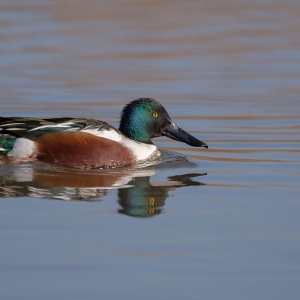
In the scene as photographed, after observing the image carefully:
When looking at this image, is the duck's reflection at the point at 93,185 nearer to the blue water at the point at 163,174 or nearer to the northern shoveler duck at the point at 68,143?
the blue water at the point at 163,174

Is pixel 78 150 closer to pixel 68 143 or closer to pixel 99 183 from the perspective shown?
pixel 68 143

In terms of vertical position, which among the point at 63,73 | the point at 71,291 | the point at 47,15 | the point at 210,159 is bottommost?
the point at 71,291

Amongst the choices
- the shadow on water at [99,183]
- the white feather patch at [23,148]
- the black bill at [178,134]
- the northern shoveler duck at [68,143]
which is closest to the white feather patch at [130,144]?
the northern shoveler duck at [68,143]

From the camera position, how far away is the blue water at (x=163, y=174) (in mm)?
5492

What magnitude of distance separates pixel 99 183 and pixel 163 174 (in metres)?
0.77

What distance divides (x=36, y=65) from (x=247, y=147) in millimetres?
5505

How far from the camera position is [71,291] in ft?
17.0

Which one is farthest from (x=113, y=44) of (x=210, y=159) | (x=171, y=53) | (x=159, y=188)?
(x=159, y=188)

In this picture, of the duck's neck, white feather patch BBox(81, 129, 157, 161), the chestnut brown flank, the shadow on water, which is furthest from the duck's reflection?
the duck's neck

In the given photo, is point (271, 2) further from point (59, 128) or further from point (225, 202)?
point (225, 202)

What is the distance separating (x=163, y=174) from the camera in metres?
8.58

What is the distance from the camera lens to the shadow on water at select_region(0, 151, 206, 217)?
24.0 feet

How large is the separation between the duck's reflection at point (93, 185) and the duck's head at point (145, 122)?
0.64 metres

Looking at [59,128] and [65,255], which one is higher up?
[59,128]
